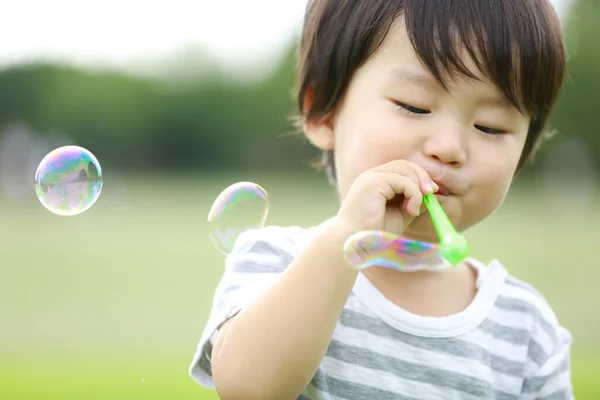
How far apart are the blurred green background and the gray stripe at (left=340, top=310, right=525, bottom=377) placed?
0.81 metres

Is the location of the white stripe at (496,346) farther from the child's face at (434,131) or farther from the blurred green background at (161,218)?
the blurred green background at (161,218)

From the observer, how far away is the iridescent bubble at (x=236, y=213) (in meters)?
1.66

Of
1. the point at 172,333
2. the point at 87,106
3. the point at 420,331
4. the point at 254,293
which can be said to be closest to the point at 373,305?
the point at 420,331

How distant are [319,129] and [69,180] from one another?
2.04ft

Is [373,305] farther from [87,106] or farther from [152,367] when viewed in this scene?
[87,106]

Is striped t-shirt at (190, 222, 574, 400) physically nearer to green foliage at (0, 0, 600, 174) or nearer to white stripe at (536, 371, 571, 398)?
white stripe at (536, 371, 571, 398)

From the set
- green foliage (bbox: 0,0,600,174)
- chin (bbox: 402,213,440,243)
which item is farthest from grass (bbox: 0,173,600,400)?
green foliage (bbox: 0,0,600,174)

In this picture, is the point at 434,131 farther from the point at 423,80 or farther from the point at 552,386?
the point at 552,386

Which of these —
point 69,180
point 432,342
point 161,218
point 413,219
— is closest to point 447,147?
point 413,219

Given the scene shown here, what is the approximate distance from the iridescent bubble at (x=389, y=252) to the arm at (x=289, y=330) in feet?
0.06

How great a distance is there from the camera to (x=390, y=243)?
1306mm

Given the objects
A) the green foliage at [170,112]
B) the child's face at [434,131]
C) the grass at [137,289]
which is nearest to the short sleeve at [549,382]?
the child's face at [434,131]

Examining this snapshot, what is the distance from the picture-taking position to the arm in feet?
3.92

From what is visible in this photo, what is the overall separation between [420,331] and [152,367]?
267 centimetres
